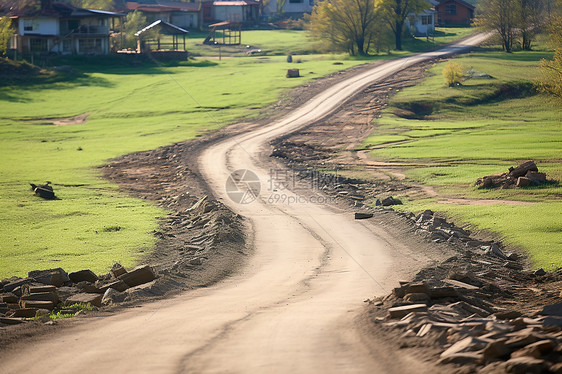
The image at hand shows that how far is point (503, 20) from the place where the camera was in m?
85.6

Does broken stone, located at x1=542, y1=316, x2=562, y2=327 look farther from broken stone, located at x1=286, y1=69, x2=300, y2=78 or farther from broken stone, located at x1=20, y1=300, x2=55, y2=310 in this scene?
broken stone, located at x1=286, y1=69, x2=300, y2=78

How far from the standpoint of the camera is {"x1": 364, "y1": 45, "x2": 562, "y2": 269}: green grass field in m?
25.1

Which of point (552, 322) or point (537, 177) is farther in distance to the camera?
point (537, 177)

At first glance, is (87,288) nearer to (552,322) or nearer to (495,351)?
(495,351)

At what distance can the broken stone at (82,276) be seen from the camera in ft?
63.4

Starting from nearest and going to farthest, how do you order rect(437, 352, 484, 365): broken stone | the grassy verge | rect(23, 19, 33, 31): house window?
rect(437, 352, 484, 365): broken stone
rect(23, 19, 33, 31): house window
the grassy verge

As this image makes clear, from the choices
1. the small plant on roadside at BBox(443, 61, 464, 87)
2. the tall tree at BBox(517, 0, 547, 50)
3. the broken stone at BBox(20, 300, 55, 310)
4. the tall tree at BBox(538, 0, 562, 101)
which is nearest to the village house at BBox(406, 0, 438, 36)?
the tall tree at BBox(517, 0, 547, 50)

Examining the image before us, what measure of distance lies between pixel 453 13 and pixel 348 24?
141ft

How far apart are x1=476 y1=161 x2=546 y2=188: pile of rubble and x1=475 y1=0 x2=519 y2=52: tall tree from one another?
56.8 meters

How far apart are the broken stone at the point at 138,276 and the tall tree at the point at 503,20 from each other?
7434 centimetres

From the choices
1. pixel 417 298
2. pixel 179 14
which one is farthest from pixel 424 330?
pixel 179 14

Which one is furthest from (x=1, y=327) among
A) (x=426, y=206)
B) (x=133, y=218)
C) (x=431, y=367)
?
(x=426, y=206)

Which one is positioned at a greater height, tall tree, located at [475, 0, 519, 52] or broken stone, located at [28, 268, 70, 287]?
tall tree, located at [475, 0, 519, 52]

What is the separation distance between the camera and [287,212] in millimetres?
29625
